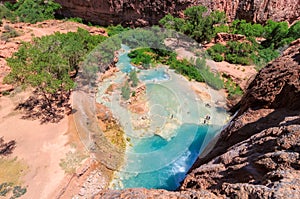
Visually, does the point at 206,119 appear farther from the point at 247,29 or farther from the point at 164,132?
the point at 247,29

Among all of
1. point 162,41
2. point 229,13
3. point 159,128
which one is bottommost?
point 159,128

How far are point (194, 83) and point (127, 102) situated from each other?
7.24 meters

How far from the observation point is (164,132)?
55.0ft

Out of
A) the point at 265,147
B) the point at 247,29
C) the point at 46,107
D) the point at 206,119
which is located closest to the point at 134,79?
the point at 206,119

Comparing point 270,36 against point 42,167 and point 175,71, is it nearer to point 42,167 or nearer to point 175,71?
point 175,71

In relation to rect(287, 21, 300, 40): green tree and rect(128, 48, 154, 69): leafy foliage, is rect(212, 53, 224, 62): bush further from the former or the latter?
rect(287, 21, 300, 40): green tree

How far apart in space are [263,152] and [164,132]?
35.1 feet

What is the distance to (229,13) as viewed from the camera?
1219 inches

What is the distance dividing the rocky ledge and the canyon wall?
20.9m

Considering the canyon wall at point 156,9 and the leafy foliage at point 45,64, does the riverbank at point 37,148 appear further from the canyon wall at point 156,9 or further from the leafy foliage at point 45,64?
the canyon wall at point 156,9

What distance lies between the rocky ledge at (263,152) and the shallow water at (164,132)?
5.44 meters

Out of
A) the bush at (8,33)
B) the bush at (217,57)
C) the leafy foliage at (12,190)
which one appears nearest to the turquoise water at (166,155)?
the leafy foliage at (12,190)

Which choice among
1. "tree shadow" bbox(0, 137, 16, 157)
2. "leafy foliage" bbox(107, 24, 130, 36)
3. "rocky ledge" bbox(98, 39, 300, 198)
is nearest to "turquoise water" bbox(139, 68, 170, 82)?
"leafy foliage" bbox(107, 24, 130, 36)

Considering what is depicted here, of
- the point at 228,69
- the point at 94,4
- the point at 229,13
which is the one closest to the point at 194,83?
the point at 228,69
